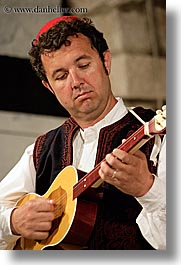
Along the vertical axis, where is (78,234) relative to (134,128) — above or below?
below

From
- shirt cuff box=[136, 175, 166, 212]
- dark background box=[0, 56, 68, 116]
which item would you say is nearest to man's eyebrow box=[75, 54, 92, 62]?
dark background box=[0, 56, 68, 116]

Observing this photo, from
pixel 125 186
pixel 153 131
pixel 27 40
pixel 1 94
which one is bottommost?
pixel 125 186

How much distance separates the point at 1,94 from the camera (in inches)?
73.3

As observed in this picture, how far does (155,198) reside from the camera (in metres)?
1.78

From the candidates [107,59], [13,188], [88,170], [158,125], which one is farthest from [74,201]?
[107,59]

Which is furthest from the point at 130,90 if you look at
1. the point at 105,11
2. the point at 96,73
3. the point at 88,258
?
the point at 88,258

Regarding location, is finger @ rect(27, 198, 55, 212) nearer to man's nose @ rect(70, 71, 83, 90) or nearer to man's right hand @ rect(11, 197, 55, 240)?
man's right hand @ rect(11, 197, 55, 240)

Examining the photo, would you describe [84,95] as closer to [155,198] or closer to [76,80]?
[76,80]

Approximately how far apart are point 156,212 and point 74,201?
0.73ft

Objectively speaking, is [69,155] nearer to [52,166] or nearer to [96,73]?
[52,166]

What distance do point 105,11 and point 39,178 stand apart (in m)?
0.49

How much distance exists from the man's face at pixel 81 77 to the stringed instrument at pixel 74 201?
0.49 feet

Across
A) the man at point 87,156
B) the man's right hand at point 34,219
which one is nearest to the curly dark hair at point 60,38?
the man at point 87,156

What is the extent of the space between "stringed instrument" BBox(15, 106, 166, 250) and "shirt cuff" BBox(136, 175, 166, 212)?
0.40 ft
